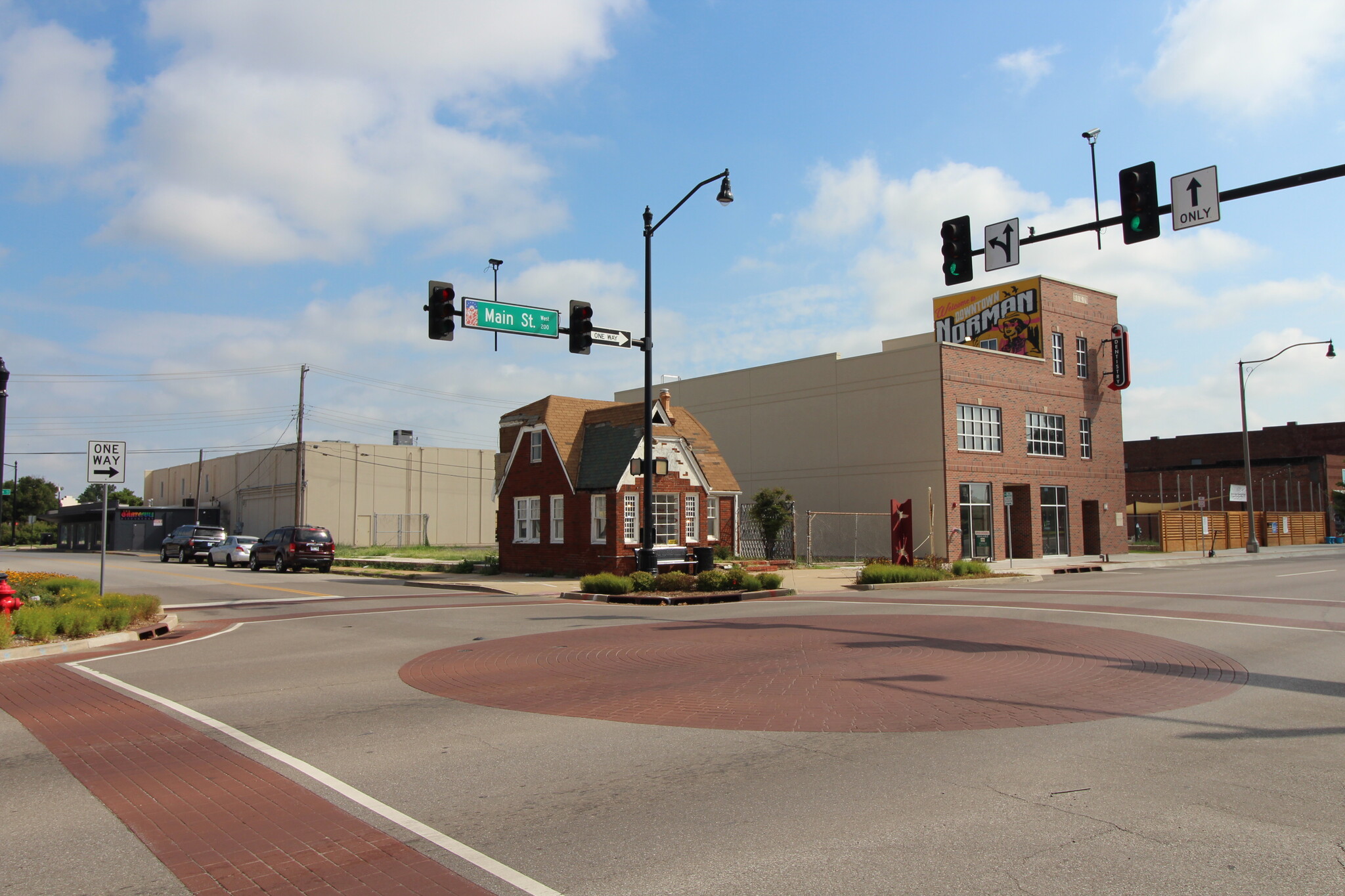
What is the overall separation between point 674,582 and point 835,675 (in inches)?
500

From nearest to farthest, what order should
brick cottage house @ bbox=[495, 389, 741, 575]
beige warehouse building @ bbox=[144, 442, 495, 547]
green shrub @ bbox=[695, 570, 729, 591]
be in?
green shrub @ bbox=[695, 570, 729, 591]
brick cottage house @ bbox=[495, 389, 741, 575]
beige warehouse building @ bbox=[144, 442, 495, 547]

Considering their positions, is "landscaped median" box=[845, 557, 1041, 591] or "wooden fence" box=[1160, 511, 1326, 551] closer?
"landscaped median" box=[845, 557, 1041, 591]

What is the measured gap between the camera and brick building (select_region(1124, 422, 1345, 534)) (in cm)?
7900

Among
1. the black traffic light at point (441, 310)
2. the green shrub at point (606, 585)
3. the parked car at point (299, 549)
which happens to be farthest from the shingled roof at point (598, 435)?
the black traffic light at point (441, 310)

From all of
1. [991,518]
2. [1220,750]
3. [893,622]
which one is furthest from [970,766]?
[991,518]

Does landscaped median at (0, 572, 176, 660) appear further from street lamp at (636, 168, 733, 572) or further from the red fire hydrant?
street lamp at (636, 168, 733, 572)

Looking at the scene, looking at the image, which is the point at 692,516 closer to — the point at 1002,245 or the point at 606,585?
the point at 606,585

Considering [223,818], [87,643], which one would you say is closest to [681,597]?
[87,643]

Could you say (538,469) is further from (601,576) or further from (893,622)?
(893,622)

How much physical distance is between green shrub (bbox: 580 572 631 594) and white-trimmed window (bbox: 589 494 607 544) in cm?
576

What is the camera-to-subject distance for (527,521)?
32812mm

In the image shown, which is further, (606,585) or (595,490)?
(595,490)

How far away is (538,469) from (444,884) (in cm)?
2791

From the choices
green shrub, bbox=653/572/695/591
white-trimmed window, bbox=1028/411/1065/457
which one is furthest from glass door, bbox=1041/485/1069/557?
green shrub, bbox=653/572/695/591
